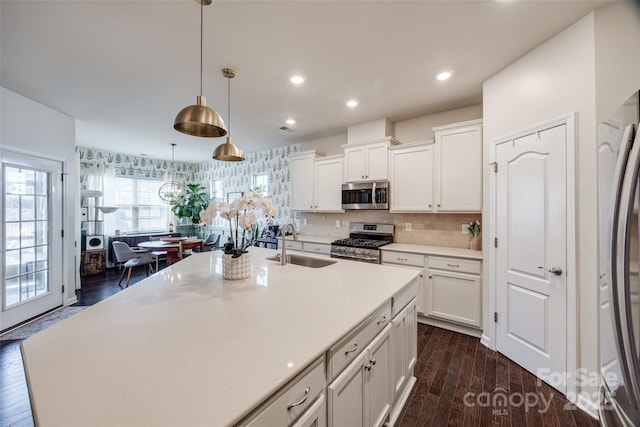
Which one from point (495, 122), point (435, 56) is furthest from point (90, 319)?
point (495, 122)

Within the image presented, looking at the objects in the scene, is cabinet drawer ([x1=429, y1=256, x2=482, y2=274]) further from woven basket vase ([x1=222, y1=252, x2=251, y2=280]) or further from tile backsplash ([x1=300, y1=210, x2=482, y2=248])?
woven basket vase ([x1=222, y1=252, x2=251, y2=280])

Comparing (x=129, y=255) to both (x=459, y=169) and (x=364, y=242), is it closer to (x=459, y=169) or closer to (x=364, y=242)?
(x=364, y=242)

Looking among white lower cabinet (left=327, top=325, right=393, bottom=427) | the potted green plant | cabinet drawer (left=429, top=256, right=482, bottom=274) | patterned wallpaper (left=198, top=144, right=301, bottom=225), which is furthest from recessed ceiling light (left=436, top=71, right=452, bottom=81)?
the potted green plant

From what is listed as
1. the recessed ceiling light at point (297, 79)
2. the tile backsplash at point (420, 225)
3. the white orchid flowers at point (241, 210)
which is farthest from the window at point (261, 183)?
the white orchid flowers at point (241, 210)

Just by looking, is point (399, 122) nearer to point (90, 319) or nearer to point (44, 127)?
point (90, 319)

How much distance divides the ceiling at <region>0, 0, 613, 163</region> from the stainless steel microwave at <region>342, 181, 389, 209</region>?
101 centimetres

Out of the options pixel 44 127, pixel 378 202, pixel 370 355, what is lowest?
pixel 370 355

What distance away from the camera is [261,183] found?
5.68 meters

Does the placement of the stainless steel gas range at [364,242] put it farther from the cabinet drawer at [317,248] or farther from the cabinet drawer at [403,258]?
the cabinet drawer at [317,248]

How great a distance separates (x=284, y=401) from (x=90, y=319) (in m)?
1.00

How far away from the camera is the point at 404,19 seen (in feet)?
5.85

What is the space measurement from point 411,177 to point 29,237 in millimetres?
4937

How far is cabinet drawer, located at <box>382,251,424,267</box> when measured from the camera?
3.04 meters

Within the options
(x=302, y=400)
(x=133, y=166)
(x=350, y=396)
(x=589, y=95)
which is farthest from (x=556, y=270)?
(x=133, y=166)
